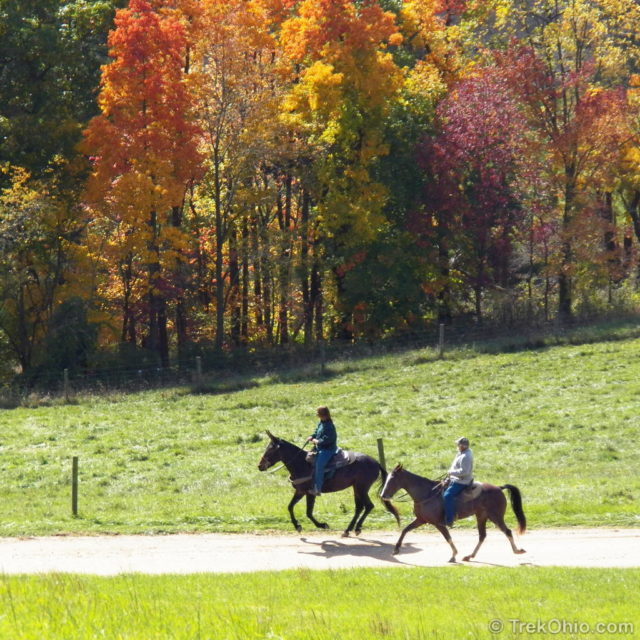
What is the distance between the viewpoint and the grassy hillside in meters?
22.9

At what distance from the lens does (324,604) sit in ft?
46.6

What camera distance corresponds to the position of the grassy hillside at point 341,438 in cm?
2292

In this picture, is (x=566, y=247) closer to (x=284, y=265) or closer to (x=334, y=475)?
(x=284, y=265)

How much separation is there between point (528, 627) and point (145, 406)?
1082 inches

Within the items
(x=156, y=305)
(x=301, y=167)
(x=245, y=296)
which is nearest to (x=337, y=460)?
(x=156, y=305)

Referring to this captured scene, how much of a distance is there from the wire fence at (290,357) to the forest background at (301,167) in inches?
47.2

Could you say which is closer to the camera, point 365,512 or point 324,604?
point 324,604

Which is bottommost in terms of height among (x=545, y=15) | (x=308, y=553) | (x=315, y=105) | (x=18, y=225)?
(x=308, y=553)

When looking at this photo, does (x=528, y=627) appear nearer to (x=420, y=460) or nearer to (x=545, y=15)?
(x=420, y=460)

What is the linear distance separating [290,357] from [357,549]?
84.6 ft

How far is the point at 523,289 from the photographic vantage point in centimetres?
5284

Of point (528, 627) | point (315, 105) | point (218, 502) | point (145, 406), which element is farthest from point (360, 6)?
point (528, 627)

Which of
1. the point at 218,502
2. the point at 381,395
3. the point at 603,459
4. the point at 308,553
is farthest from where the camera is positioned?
the point at 381,395

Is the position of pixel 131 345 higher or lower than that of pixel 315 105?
lower
